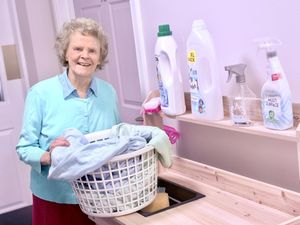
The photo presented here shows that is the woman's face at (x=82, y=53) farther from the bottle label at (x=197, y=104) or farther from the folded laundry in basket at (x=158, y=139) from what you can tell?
the bottle label at (x=197, y=104)

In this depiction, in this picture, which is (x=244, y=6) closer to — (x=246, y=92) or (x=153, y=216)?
(x=246, y=92)

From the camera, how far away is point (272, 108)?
3.93ft

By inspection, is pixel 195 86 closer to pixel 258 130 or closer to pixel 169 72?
pixel 169 72

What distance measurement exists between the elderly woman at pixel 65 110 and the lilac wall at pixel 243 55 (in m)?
0.30

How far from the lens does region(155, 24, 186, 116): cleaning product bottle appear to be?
1.54m

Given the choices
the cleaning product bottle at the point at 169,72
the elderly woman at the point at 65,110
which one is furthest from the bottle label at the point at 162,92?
the elderly woman at the point at 65,110

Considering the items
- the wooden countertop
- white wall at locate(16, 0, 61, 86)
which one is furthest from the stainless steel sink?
white wall at locate(16, 0, 61, 86)

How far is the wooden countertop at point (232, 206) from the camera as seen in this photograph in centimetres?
124

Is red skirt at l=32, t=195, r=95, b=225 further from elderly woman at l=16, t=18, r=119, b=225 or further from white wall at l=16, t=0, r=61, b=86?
white wall at l=16, t=0, r=61, b=86

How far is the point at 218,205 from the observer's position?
4.47 feet

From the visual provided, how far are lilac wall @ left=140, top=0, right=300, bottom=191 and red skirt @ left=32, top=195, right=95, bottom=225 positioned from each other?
50 cm

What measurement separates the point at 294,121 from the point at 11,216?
2.44 meters

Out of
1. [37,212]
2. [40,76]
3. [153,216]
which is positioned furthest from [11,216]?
[153,216]

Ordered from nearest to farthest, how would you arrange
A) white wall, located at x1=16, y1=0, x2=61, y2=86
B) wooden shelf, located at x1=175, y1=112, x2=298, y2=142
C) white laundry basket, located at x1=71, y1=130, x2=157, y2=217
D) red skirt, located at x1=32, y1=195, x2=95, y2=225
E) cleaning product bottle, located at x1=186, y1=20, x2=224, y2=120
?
wooden shelf, located at x1=175, y1=112, x2=298, y2=142, white laundry basket, located at x1=71, y1=130, x2=157, y2=217, cleaning product bottle, located at x1=186, y1=20, x2=224, y2=120, red skirt, located at x1=32, y1=195, x2=95, y2=225, white wall, located at x1=16, y1=0, x2=61, y2=86
